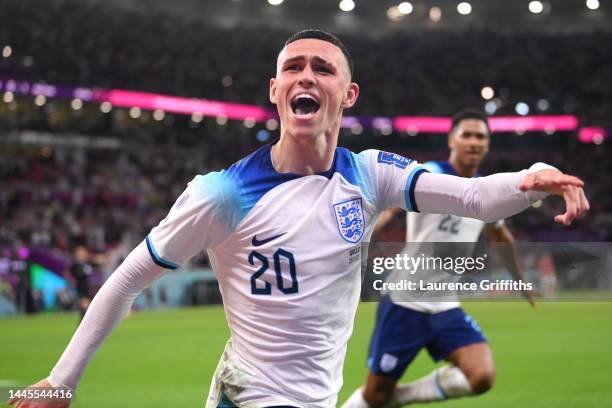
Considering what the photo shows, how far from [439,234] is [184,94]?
4154 cm

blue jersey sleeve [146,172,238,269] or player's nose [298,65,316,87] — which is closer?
blue jersey sleeve [146,172,238,269]

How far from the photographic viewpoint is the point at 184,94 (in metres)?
47.6

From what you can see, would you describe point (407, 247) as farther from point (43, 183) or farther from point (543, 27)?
point (543, 27)

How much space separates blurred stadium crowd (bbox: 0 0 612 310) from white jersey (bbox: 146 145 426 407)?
25568 millimetres

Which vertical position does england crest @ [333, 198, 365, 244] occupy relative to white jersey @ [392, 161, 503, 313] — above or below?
below

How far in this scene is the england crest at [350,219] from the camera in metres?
3.49

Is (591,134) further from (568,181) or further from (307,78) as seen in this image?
(568,181)

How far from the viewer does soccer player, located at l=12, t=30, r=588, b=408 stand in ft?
10.9

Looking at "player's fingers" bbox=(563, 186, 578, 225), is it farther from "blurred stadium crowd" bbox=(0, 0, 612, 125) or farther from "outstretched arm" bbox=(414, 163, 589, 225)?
"blurred stadium crowd" bbox=(0, 0, 612, 125)

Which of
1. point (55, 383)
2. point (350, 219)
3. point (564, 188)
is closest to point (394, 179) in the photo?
point (350, 219)

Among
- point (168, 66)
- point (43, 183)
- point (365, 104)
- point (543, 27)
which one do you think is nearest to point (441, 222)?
point (43, 183)

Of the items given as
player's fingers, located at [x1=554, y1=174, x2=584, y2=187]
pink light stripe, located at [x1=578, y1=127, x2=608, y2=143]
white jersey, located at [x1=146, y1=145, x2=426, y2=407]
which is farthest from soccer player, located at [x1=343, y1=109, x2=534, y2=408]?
pink light stripe, located at [x1=578, y1=127, x2=608, y2=143]

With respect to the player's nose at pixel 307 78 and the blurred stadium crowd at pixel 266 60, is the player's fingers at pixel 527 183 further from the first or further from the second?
the blurred stadium crowd at pixel 266 60

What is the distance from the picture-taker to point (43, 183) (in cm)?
3719
